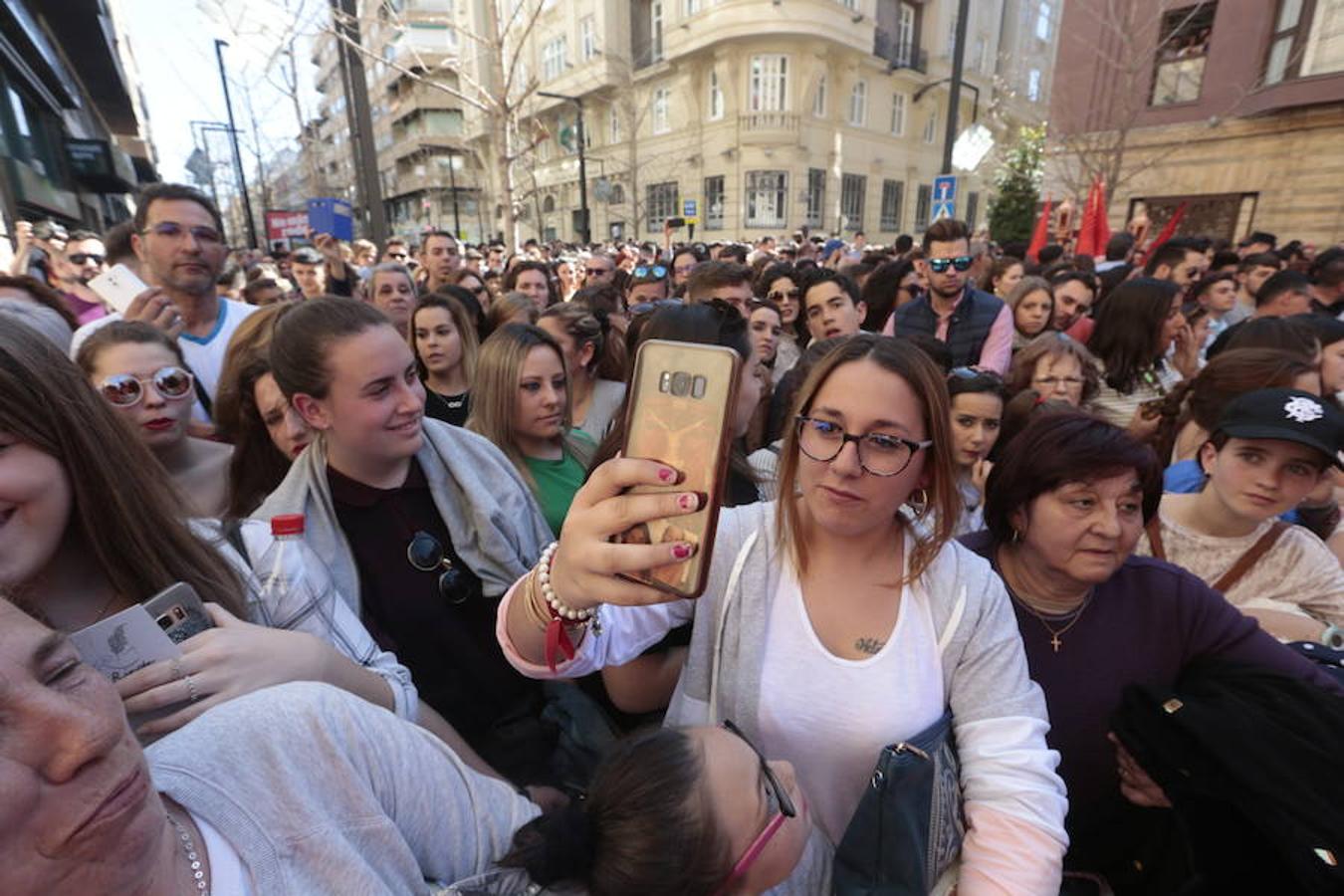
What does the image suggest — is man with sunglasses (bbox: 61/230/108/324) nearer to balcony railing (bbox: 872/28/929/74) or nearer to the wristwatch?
the wristwatch

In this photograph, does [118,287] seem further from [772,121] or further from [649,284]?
[772,121]

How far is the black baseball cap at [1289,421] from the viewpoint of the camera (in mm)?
1960

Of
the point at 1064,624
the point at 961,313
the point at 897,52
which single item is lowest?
the point at 1064,624

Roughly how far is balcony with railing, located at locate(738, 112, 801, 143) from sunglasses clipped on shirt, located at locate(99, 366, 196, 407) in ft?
96.3

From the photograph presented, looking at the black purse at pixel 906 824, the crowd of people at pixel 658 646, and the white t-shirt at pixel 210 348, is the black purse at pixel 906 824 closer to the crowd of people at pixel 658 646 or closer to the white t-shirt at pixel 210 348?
the crowd of people at pixel 658 646

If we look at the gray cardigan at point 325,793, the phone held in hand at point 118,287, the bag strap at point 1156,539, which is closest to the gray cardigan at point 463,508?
the gray cardigan at point 325,793

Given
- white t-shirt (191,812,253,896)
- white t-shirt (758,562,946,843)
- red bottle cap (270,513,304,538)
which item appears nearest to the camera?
white t-shirt (191,812,253,896)

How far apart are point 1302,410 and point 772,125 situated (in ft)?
97.1

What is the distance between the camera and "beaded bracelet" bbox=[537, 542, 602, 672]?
121cm

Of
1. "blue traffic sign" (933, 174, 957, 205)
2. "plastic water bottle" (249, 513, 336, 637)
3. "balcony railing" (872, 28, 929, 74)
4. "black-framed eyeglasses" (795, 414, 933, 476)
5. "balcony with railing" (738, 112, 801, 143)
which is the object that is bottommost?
"plastic water bottle" (249, 513, 336, 637)

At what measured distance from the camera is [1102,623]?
1.78 metres

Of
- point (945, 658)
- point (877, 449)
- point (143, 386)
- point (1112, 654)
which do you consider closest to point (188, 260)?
point (143, 386)

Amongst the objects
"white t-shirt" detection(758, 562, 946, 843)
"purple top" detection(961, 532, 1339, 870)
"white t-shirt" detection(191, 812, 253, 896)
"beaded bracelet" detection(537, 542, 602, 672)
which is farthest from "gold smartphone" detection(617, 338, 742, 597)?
"purple top" detection(961, 532, 1339, 870)

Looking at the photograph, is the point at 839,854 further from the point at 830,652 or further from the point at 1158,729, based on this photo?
the point at 1158,729
